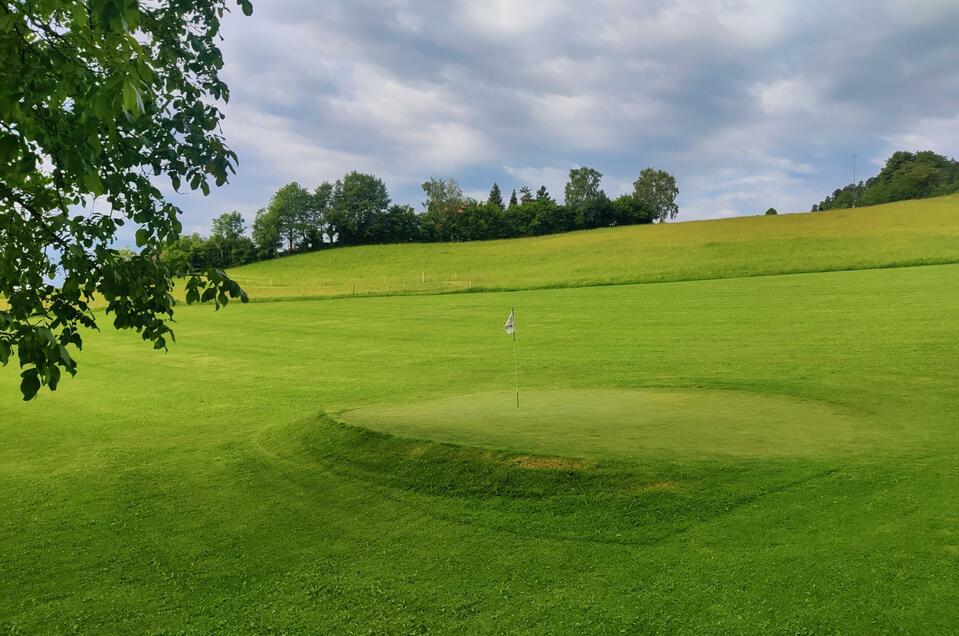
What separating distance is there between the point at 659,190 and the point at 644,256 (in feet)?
334

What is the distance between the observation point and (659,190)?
155 metres

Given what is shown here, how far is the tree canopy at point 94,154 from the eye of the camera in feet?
12.1

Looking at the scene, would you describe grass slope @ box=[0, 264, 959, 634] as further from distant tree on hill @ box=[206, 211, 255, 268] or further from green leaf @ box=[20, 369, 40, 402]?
distant tree on hill @ box=[206, 211, 255, 268]

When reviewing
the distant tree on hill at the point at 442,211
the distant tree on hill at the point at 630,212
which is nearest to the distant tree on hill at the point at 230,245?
the distant tree on hill at the point at 442,211

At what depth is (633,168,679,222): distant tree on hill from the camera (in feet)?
507

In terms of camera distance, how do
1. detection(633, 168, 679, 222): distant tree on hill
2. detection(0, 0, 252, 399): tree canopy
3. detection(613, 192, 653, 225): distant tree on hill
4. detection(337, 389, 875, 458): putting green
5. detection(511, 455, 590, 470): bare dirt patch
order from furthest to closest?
detection(633, 168, 679, 222): distant tree on hill
detection(613, 192, 653, 225): distant tree on hill
detection(337, 389, 875, 458): putting green
detection(511, 455, 590, 470): bare dirt patch
detection(0, 0, 252, 399): tree canopy

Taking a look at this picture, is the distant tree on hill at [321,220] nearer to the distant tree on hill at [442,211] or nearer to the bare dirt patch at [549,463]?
the distant tree on hill at [442,211]

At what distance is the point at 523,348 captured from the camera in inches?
933

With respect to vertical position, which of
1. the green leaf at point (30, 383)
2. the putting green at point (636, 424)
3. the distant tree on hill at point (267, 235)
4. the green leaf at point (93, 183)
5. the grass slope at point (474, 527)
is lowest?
the grass slope at point (474, 527)

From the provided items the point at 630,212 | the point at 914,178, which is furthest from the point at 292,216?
the point at 914,178

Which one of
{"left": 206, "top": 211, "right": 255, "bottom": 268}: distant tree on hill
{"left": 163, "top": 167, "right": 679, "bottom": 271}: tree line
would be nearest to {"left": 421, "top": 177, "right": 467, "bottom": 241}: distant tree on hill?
{"left": 163, "top": 167, "right": 679, "bottom": 271}: tree line

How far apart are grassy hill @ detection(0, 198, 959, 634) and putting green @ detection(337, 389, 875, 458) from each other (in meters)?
0.07

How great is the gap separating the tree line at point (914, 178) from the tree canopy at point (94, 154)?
13006 centimetres

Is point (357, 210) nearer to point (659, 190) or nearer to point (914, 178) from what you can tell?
point (659, 190)
